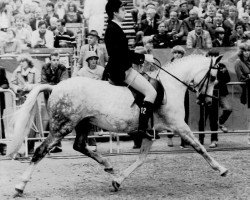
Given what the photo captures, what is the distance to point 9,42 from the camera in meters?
18.2

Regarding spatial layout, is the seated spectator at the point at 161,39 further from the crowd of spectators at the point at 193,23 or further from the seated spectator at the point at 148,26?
the seated spectator at the point at 148,26

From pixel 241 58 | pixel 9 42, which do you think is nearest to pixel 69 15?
pixel 9 42

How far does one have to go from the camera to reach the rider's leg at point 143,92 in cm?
1058

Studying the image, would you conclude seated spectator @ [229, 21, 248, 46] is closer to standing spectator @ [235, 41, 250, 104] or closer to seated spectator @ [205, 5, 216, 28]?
seated spectator @ [205, 5, 216, 28]

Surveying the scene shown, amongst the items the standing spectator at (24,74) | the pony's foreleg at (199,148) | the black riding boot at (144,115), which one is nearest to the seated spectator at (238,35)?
the standing spectator at (24,74)

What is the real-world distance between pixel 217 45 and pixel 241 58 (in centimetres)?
205

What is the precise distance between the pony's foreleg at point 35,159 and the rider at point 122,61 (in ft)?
4.61

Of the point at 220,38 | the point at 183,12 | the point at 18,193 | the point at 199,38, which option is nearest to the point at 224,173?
the point at 18,193

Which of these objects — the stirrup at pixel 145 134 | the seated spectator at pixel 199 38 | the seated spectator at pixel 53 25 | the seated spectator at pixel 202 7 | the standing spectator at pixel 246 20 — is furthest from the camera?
the seated spectator at pixel 202 7

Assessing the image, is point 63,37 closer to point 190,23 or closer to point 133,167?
point 190,23

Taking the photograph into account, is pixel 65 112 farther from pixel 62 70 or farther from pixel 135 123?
pixel 62 70

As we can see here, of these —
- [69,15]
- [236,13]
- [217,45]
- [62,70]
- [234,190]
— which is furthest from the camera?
[69,15]

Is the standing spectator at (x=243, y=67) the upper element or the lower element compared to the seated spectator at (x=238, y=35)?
lower

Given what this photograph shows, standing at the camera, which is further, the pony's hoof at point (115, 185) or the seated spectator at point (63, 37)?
the seated spectator at point (63, 37)
